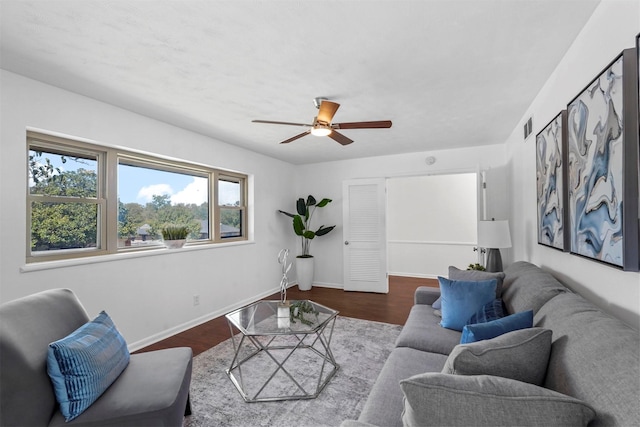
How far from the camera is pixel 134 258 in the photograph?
2.90 meters

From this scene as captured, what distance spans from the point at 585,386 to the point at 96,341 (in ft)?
6.98

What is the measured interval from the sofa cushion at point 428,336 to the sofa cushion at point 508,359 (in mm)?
750

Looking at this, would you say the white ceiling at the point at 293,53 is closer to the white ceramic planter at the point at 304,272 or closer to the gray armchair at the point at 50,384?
the gray armchair at the point at 50,384

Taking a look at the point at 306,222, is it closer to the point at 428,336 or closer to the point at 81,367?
the point at 428,336

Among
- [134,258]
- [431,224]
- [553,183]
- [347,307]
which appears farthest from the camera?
[431,224]

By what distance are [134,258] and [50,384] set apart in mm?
1742

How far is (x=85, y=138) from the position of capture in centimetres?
254

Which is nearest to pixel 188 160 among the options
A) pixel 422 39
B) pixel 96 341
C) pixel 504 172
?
pixel 96 341

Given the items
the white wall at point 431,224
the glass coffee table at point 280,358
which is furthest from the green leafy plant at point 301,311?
the white wall at point 431,224

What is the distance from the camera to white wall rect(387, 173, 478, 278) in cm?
593

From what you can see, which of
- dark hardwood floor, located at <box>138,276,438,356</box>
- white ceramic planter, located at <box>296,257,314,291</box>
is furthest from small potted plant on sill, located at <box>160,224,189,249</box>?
white ceramic planter, located at <box>296,257,314,291</box>

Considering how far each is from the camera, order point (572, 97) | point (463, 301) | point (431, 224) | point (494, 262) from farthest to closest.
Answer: point (431, 224)
point (494, 262)
point (463, 301)
point (572, 97)

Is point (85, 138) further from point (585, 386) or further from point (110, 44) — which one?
point (585, 386)

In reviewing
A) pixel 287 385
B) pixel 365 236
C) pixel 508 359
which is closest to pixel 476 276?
pixel 508 359
